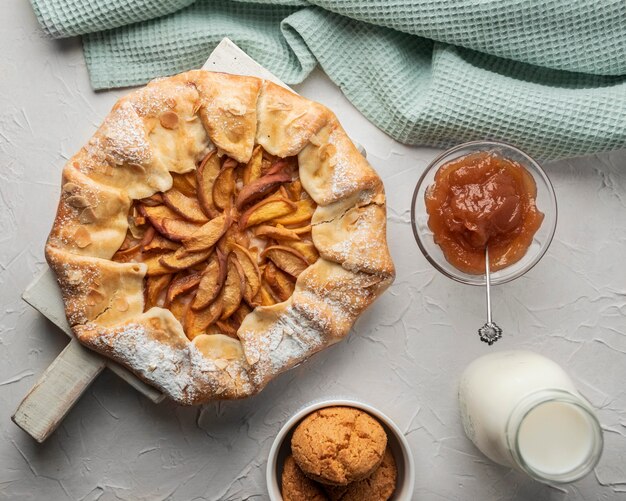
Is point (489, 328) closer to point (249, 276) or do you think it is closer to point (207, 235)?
point (249, 276)

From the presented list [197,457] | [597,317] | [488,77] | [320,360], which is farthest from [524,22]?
[197,457]

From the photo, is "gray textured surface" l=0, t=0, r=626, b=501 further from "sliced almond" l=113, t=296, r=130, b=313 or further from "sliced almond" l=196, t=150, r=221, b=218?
"sliced almond" l=196, t=150, r=221, b=218

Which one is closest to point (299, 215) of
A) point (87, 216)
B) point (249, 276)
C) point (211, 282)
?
point (249, 276)

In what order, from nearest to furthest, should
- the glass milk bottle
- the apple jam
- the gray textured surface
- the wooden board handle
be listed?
the glass milk bottle < the apple jam < the wooden board handle < the gray textured surface

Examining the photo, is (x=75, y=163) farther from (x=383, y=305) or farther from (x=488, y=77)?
(x=488, y=77)

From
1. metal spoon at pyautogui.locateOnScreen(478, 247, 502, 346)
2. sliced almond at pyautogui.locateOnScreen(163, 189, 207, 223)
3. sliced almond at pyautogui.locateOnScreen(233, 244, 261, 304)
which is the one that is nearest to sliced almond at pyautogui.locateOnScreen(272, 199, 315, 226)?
sliced almond at pyautogui.locateOnScreen(233, 244, 261, 304)

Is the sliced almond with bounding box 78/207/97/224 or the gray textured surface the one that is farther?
the gray textured surface
